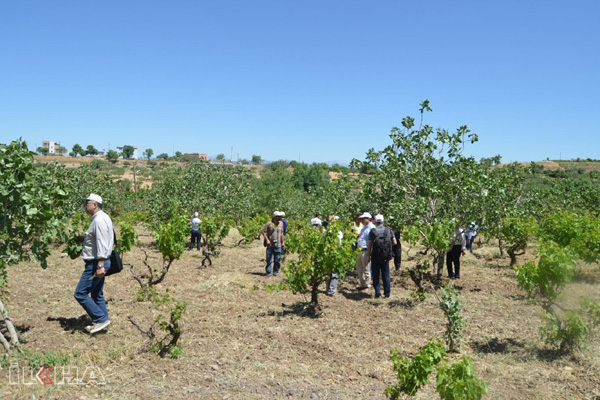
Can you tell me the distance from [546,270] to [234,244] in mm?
14125

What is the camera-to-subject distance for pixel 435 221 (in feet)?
31.6

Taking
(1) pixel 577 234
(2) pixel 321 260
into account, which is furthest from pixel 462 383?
(1) pixel 577 234

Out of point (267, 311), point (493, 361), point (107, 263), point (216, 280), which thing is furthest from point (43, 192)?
point (493, 361)

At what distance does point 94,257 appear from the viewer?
18.6 feet

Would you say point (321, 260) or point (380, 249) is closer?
point (321, 260)

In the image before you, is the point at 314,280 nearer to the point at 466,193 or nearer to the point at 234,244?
the point at 466,193

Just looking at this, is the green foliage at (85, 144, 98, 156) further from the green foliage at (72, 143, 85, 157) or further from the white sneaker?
the white sneaker

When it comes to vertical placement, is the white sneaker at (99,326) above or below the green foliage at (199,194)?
below

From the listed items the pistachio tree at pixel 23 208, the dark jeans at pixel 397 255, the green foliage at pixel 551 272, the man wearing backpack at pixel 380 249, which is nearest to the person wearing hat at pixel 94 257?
the pistachio tree at pixel 23 208

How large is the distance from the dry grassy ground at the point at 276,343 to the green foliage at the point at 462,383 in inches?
48.8

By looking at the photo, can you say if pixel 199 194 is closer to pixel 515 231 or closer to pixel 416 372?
pixel 515 231

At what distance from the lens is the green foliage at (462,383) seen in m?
3.49

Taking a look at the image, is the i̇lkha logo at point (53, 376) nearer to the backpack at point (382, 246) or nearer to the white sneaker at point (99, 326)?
the white sneaker at point (99, 326)

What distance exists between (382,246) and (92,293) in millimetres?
5075
